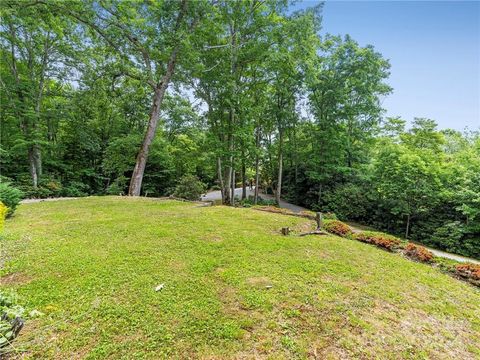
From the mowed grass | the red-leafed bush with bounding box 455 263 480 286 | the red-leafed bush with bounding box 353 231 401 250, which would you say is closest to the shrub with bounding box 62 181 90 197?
the mowed grass

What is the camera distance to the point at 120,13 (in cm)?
905

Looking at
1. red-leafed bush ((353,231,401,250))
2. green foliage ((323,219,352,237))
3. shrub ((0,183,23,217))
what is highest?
shrub ((0,183,23,217))

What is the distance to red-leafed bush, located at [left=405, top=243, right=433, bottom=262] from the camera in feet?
18.0

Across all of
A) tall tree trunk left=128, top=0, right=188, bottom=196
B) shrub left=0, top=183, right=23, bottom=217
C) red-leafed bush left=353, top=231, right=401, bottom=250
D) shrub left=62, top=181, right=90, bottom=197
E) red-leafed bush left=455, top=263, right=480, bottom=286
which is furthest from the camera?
shrub left=62, top=181, right=90, bottom=197

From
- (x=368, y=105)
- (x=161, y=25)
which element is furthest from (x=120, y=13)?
(x=368, y=105)

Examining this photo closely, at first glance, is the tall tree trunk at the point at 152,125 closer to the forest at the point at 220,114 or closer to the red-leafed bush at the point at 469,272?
the forest at the point at 220,114

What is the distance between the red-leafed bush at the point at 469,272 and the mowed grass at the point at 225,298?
399mm

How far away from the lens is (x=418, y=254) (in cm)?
558

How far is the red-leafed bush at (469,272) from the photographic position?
4.67m

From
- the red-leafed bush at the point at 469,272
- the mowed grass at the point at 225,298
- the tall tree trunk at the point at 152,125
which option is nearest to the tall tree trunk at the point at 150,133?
the tall tree trunk at the point at 152,125

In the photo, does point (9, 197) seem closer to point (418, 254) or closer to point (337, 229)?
point (337, 229)

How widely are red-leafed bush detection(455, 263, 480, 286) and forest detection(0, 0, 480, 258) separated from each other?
206 inches

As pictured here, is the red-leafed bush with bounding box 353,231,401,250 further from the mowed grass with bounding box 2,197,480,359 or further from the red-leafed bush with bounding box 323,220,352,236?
the mowed grass with bounding box 2,197,480,359

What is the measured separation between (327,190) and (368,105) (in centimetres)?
613
